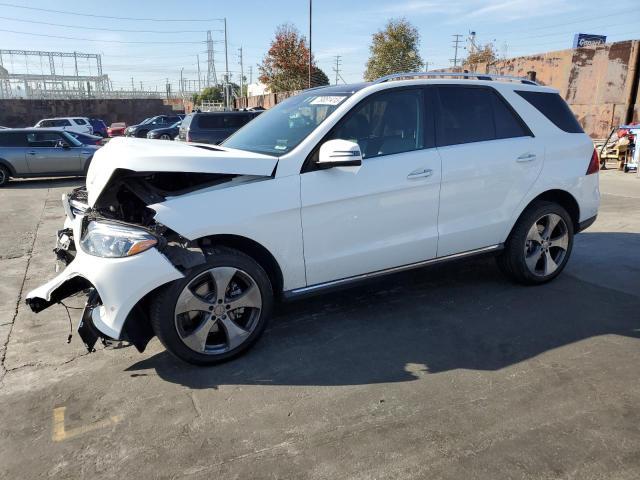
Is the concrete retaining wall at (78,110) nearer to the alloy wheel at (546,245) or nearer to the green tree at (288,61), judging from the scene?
the green tree at (288,61)

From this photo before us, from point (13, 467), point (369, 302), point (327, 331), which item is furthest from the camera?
point (369, 302)

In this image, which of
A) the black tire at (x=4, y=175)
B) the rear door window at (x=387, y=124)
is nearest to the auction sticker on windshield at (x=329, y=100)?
the rear door window at (x=387, y=124)

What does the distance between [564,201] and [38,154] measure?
44.3ft

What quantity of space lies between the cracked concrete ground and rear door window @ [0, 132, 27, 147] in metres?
10.8

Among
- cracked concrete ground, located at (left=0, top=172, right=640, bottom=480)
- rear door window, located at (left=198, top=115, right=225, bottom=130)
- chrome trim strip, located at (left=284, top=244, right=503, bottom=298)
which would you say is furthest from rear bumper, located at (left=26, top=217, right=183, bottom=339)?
rear door window, located at (left=198, top=115, right=225, bottom=130)

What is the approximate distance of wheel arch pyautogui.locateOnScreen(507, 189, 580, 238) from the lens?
4.52 metres

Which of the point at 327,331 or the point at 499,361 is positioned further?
the point at 327,331

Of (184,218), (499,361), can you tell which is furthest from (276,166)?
(499,361)

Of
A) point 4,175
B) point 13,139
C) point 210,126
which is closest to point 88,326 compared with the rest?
point 4,175

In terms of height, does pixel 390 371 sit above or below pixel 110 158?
below

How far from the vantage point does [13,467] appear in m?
2.44

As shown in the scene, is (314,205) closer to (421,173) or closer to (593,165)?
(421,173)

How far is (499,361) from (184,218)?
2.29 m

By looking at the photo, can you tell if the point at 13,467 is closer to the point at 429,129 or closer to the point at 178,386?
the point at 178,386
